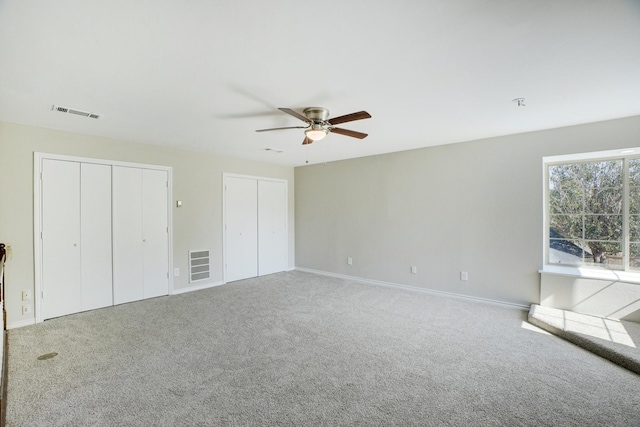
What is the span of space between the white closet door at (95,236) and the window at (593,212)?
6309 mm

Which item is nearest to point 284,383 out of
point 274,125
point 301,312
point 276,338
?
point 276,338

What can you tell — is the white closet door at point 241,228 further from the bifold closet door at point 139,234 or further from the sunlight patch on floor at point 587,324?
the sunlight patch on floor at point 587,324

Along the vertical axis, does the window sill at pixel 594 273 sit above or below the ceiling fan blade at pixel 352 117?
below

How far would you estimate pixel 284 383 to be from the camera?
2273mm

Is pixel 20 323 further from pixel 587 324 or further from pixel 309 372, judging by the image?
pixel 587 324

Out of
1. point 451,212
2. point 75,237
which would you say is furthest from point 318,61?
point 75,237

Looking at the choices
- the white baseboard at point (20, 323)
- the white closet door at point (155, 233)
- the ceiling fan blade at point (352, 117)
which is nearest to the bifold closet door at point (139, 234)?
the white closet door at point (155, 233)

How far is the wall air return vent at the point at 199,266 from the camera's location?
504 cm

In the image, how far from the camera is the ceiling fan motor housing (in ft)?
9.78

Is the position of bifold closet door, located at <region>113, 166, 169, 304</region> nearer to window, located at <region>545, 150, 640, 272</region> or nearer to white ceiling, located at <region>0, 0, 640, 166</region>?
white ceiling, located at <region>0, 0, 640, 166</region>

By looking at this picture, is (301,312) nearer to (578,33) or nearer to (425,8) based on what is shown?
(425,8)

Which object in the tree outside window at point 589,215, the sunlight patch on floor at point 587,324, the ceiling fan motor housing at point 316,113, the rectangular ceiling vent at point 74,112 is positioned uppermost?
the rectangular ceiling vent at point 74,112

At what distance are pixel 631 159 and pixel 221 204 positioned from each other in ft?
20.2

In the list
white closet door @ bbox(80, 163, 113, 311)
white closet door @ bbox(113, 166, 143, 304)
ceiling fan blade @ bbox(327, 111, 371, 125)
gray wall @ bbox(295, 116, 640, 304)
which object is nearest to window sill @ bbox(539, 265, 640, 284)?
gray wall @ bbox(295, 116, 640, 304)
